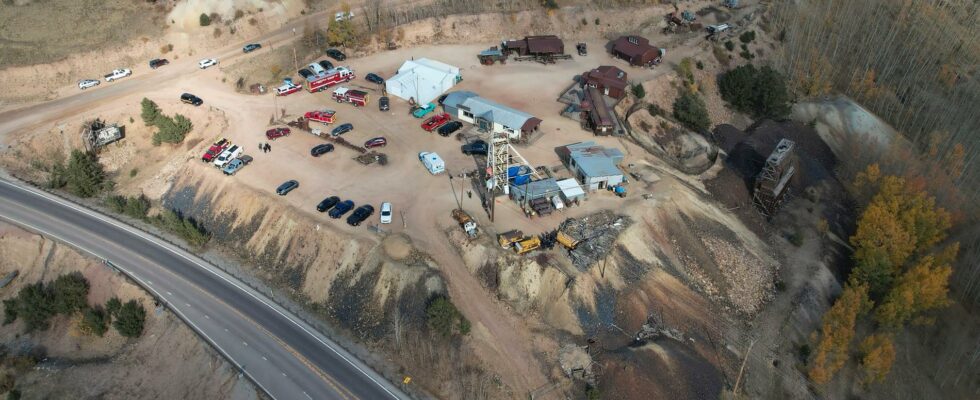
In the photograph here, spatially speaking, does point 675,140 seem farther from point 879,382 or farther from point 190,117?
point 190,117

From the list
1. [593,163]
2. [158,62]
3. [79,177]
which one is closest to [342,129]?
[79,177]

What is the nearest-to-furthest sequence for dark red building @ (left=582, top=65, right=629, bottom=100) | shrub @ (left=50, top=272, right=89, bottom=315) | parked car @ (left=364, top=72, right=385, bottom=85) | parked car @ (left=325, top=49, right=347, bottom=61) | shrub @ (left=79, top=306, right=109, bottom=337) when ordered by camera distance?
1. shrub @ (left=79, top=306, right=109, bottom=337)
2. shrub @ (left=50, top=272, right=89, bottom=315)
3. dark red building @ (left=582, top=65, right=629, bottom=100)
4. parked car @ (left=364, top=72, right=385, bottom=85)
5. parked car @ (left=325, top=49, right=347, bottom=61)

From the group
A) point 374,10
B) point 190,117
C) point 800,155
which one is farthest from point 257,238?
point 800,155

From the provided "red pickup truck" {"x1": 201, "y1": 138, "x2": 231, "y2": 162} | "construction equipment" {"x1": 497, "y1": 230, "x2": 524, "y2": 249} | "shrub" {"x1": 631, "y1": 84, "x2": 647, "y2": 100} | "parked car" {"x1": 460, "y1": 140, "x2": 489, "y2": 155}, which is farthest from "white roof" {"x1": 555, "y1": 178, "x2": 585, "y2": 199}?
"red pickup truck" {"x1": 201, "y1": 138, "x2": 231, "y2": 162}

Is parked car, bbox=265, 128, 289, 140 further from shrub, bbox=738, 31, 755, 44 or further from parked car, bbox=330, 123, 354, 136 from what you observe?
shrub, bbox=738, 31, 755, 44

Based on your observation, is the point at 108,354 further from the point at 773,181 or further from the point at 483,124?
the point at 773,181

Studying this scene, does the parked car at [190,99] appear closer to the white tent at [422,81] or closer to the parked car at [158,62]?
the parked car at [158,62]

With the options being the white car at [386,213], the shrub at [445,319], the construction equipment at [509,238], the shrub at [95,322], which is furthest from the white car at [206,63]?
the shrub at [445,319]
